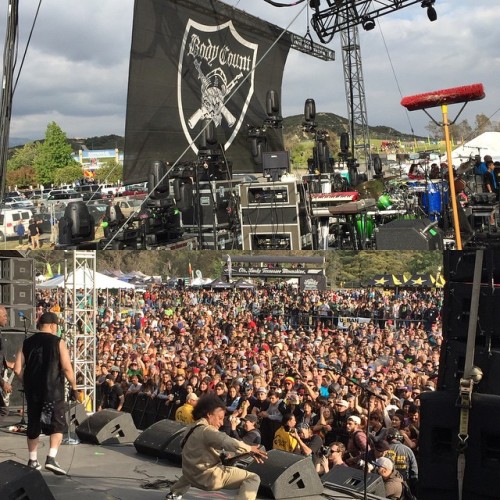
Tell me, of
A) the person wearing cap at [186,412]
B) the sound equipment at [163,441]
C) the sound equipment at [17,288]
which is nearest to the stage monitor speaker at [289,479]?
the sound equipment at [163,441]

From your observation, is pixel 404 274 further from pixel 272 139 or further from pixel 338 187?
pixel 272 139

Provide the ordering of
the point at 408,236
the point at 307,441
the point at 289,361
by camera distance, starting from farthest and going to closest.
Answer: the point at 408,236
the point at 289,361
the point at 307,441

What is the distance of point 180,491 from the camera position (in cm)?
510

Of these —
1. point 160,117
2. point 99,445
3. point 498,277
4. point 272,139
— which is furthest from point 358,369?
point 272,139

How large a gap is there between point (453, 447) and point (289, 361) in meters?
8.64

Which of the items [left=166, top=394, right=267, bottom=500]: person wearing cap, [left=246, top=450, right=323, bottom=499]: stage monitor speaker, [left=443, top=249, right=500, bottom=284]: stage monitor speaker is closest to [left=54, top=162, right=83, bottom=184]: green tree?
[left=246, top=450, right=323, bottom=499]: stage monitor speaker

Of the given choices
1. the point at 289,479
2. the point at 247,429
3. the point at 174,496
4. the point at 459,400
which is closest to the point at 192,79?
the point at 247,429

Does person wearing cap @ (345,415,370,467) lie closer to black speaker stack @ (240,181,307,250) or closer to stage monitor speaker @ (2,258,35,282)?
stage monitor speaker @ (2,258,35,282)

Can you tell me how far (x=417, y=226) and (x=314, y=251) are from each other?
122 inches

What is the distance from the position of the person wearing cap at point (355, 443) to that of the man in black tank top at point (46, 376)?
8.72 feet

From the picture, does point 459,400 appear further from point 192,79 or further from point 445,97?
point 192,79

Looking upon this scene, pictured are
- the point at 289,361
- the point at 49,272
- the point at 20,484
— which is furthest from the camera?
the point at 49,272

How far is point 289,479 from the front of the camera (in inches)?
216

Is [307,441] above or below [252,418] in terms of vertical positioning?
below
